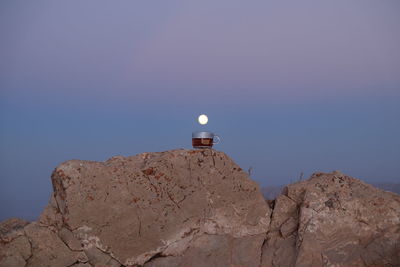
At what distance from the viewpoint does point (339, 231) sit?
489cm

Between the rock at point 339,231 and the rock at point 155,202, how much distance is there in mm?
351

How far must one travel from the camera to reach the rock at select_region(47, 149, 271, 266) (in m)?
4.39

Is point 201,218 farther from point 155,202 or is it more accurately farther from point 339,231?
point 339,231

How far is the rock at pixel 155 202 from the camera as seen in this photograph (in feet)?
14.4

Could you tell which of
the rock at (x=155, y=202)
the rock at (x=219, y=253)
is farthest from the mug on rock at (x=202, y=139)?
the rock at (x=219, y=253)

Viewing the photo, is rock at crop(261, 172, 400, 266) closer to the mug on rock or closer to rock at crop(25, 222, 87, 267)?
the mug on rock

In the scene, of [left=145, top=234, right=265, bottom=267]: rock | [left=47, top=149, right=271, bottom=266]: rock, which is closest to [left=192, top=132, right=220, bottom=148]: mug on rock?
[left=47, top=149, right=271, bottom=266]: rock

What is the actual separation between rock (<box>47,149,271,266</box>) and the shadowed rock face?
0.04ft

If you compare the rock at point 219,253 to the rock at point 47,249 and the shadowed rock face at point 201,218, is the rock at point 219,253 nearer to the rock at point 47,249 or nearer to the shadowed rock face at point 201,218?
the shadowed rock face at point 201,218

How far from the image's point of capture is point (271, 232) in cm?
504

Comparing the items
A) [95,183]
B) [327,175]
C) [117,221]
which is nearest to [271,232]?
[327,175]

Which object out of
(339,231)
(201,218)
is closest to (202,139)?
(201,218)

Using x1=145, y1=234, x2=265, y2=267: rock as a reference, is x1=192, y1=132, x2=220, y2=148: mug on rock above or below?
above

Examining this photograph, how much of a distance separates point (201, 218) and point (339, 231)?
1.61m
